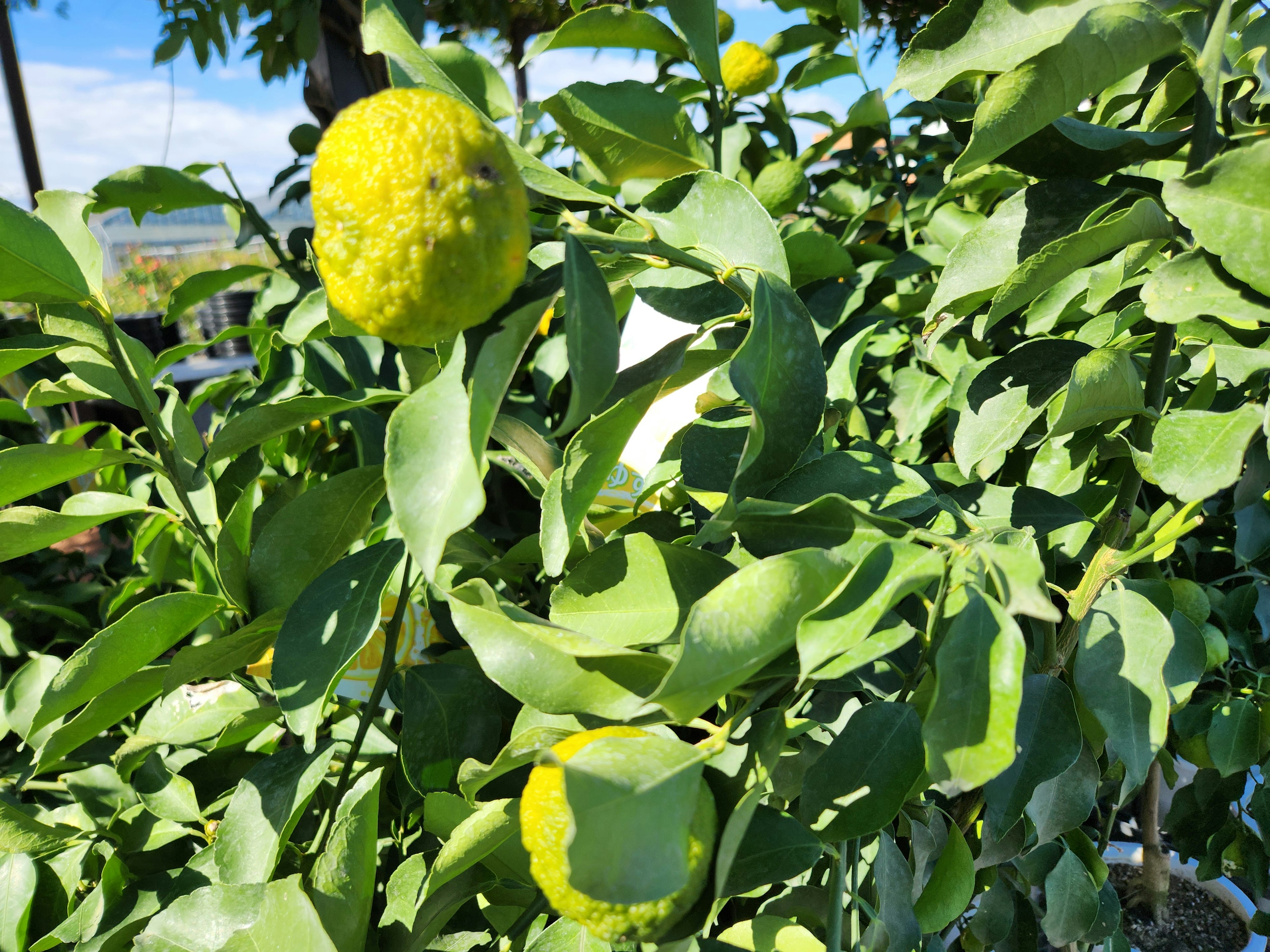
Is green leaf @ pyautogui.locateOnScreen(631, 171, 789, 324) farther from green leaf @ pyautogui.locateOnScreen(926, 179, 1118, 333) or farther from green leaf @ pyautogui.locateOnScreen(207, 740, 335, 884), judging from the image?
green leaf @ pyautogui.locateOnScreen(207, 740, 335, 884)

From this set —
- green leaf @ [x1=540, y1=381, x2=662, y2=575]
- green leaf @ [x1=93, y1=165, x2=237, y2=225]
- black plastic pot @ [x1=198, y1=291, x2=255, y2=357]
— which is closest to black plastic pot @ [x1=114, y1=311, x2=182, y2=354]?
black plastic pot @ [x1=198, y1=291, x2=255, y2=357]

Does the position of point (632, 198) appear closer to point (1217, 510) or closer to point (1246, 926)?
point (1217, 510)

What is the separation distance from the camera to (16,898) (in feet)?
1.69

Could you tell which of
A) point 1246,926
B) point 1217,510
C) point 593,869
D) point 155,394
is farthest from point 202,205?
point 1246,926

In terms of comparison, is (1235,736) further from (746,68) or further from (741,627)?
(746,68)

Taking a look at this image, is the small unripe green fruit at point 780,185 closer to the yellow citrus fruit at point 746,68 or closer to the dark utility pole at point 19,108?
the yellow citrus fruit at point 746,68

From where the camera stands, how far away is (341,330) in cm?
34

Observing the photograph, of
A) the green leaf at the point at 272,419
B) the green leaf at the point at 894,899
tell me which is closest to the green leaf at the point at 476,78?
the green leaf at the point at 272,419

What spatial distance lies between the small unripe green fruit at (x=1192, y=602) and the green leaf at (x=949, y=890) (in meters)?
0.18

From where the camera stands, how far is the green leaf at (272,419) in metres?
0.34

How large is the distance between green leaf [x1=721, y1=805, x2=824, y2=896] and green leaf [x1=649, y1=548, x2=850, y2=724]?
0.07 metres

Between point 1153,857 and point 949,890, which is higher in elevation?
point 949,890

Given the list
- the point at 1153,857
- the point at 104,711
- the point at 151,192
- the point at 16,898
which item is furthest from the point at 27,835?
the point at 1153,857

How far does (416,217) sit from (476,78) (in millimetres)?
181
